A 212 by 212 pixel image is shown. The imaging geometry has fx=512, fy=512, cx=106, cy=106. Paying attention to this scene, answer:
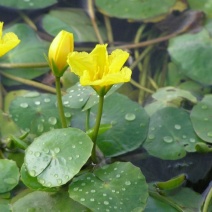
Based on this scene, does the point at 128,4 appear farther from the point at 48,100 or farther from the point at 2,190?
the point at 2,190

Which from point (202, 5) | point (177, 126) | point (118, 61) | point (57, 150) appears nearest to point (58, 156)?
point (57, 150)

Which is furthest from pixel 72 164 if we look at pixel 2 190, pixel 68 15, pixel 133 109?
pixel 68 15

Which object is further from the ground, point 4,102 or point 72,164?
point 72,164

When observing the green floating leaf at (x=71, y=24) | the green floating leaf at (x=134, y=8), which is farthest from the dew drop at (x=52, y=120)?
the green floating leaf at (x=134, y=8)

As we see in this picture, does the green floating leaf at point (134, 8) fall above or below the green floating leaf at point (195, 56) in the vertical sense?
above

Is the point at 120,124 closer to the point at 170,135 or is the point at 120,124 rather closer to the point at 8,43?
the point at 170,135

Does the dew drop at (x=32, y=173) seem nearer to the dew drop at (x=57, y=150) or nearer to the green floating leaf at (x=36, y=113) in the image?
the dew drop at (x=57, y=150)
